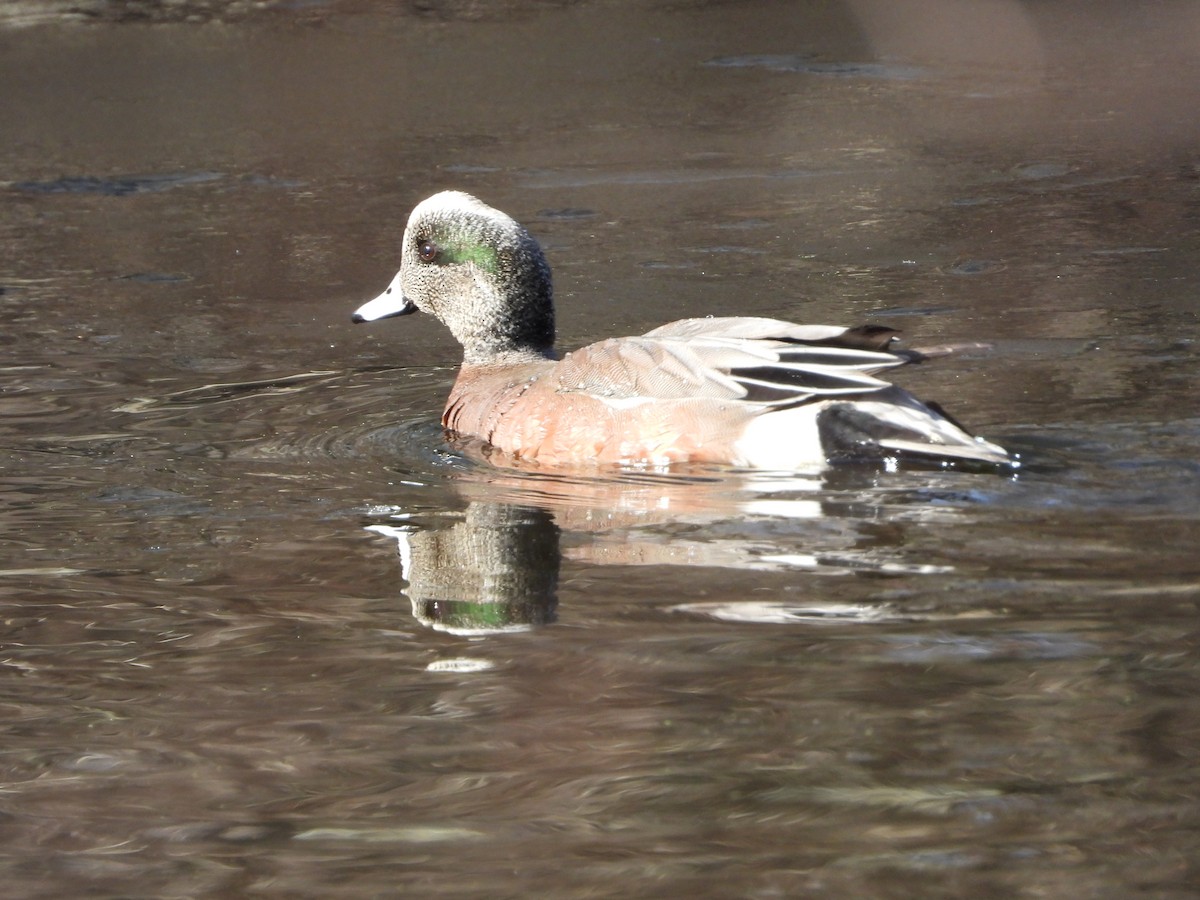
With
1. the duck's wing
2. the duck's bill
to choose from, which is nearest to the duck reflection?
the duck's wing

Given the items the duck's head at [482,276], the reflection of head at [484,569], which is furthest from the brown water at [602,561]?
the duck's head at [482,276]

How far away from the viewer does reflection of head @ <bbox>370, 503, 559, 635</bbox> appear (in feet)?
12.1

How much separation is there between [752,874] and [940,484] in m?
2.04

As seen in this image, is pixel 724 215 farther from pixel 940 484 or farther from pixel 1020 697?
pixel 1020 697

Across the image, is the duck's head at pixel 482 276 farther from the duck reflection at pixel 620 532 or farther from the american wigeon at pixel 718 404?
the duck reflection at pixel 620 532

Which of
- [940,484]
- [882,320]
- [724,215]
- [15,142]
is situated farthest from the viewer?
[15,142]

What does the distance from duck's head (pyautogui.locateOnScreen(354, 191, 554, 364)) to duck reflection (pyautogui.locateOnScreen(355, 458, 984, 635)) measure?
1104 mm

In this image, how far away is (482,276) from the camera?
233 inches

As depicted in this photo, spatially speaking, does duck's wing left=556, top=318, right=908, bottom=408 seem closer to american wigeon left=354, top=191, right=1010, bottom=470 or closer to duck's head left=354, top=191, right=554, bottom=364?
american wigeon left=354, top=191, right=1010, bottom=470

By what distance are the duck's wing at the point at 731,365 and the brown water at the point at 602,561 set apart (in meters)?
0.24

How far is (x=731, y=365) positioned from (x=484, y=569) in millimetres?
1050

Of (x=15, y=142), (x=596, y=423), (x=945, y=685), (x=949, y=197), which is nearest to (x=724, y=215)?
(x=949, y=197)

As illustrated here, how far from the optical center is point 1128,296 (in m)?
6.55

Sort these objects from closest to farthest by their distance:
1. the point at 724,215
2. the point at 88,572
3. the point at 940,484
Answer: the point at 88,572
the point at 940,484
the point at 724,215
